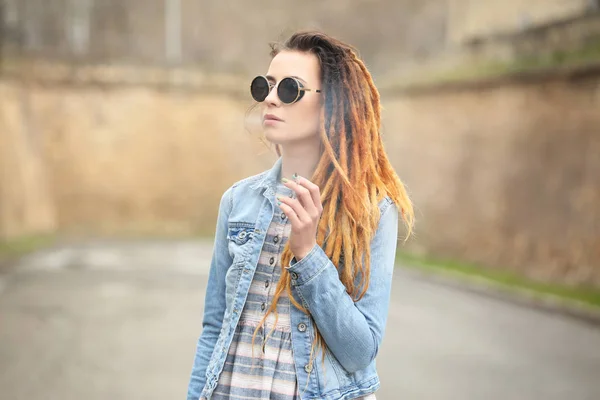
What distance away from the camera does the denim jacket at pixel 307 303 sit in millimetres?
2123

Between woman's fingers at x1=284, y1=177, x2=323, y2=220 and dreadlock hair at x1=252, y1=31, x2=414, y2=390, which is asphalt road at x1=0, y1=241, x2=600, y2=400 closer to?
dreadlock hair at x1=252, y1=31, x2=414, y2=390

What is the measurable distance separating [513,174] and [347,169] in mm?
13555

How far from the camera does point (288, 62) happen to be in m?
2.28

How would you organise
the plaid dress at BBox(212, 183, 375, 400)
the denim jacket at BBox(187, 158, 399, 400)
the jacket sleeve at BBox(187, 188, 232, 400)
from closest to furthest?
the denim jacket at BBox(187, 158, 399, 400) → the plaid dress at BBox(212, 183, 375, 400) → the jacket sleeve at BBox(187, 188, 232, 400)

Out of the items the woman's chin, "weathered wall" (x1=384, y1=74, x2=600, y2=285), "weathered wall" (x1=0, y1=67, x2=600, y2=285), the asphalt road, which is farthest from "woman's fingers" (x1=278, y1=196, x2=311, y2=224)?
"weathered wall" (x1=0, y1=67, x2=600, y2=285)

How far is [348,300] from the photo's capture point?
213cm

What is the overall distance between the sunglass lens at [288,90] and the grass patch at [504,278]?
10077 mm

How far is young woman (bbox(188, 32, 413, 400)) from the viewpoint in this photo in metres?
2.16

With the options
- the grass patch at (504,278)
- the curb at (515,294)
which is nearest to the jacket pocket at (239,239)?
the curb at (515,294)

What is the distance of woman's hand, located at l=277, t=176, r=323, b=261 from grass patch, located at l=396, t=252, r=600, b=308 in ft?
33.2

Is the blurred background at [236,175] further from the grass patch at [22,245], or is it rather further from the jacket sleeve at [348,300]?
the jacket sleeve at [348,300]

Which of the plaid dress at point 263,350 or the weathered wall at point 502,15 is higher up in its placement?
the weathered wall at point 502,15

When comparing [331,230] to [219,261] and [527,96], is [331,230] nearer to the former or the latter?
[219,261]

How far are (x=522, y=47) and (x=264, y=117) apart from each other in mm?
14110
